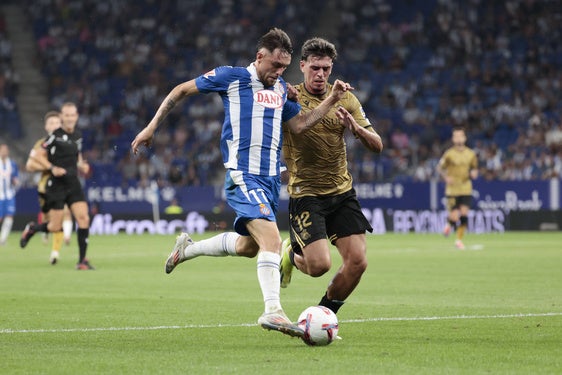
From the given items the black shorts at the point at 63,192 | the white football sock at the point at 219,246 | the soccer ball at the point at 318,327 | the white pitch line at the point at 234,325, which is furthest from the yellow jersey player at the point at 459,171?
the soccer ball at the point at 318,327

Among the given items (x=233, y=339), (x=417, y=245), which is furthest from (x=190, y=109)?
(x=233, y=339)

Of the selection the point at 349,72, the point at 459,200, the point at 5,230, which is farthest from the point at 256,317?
the point at 349,72

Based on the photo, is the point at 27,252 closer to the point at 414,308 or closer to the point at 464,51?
the point at 414,308

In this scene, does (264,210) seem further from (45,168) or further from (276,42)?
(45,168)

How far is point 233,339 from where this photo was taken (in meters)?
8.75

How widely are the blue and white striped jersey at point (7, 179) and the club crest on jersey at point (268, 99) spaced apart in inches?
774

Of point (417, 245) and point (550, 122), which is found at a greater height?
point (550, 122)

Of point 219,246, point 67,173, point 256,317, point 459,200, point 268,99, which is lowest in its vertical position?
point 256,317

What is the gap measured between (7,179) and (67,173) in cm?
1063

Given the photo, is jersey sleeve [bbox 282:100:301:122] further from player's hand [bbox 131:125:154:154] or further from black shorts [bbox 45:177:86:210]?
black shorts [bbox 45:177:86:210]

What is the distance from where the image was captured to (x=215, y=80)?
29.5 ft

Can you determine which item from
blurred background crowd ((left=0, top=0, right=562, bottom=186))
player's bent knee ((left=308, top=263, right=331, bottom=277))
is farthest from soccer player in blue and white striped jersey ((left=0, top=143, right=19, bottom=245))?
player's bent knee ((left=308, top=263, right=331, bottom=277))

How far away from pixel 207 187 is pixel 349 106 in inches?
972

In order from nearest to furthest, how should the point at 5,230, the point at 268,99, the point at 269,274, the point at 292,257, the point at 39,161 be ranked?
the point at 269,274 → the point at 268,99 → the point at 292,257 → the point at 39,161 → the point at 5,230
